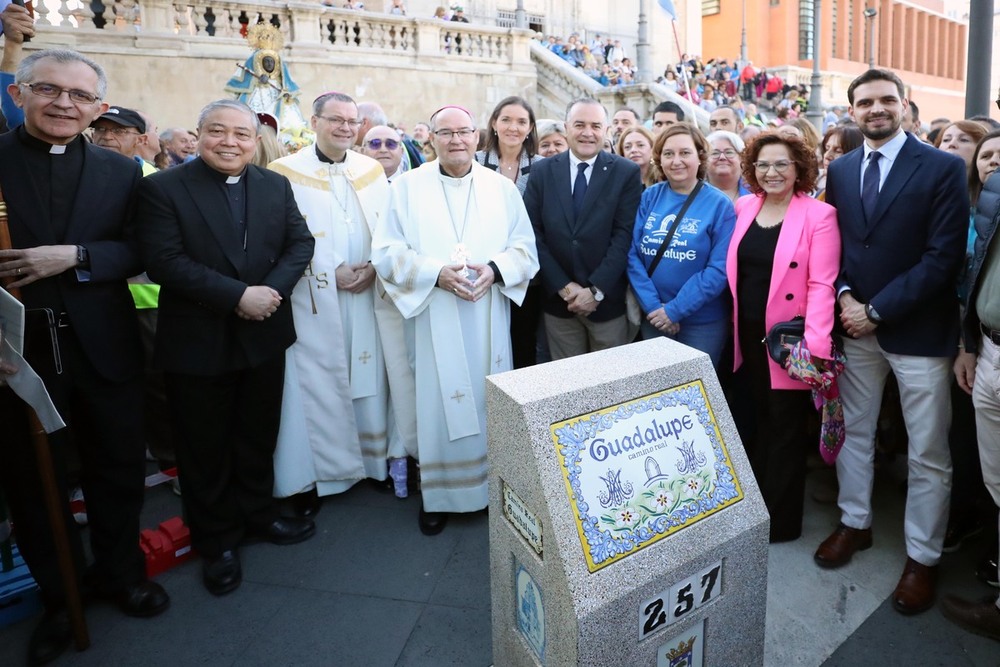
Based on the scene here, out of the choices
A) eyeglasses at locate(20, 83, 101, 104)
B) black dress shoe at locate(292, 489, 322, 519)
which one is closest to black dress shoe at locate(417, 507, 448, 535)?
black dress shoe at locate(292, 489, 322, 519)

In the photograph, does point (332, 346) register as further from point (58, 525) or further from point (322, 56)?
point (322, 56)

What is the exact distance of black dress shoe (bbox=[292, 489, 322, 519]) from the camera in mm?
3678

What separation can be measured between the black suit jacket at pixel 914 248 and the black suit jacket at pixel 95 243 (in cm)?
304

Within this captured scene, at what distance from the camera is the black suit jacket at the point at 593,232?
12.0 ft

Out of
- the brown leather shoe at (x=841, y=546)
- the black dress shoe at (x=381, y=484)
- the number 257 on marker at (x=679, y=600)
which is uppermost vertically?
the number 257 on marker at (x=679, y=600)

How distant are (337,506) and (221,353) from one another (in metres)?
1.19

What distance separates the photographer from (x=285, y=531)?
3.41m

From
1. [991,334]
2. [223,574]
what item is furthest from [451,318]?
[991,334]

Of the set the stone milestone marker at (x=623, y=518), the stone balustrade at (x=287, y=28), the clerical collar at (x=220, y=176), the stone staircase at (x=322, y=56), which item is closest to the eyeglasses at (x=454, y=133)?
the clerical collar at (x=220, y=176)

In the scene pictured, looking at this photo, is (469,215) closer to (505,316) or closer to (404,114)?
(505,316)

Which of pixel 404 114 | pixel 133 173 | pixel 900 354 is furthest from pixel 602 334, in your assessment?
pixel 404 114

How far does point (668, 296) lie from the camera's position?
361 cm

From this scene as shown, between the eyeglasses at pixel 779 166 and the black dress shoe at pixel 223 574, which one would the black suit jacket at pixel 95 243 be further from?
the eyeglasses at pixel 779 166

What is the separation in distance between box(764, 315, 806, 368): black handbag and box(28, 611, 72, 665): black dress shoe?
3.14m
